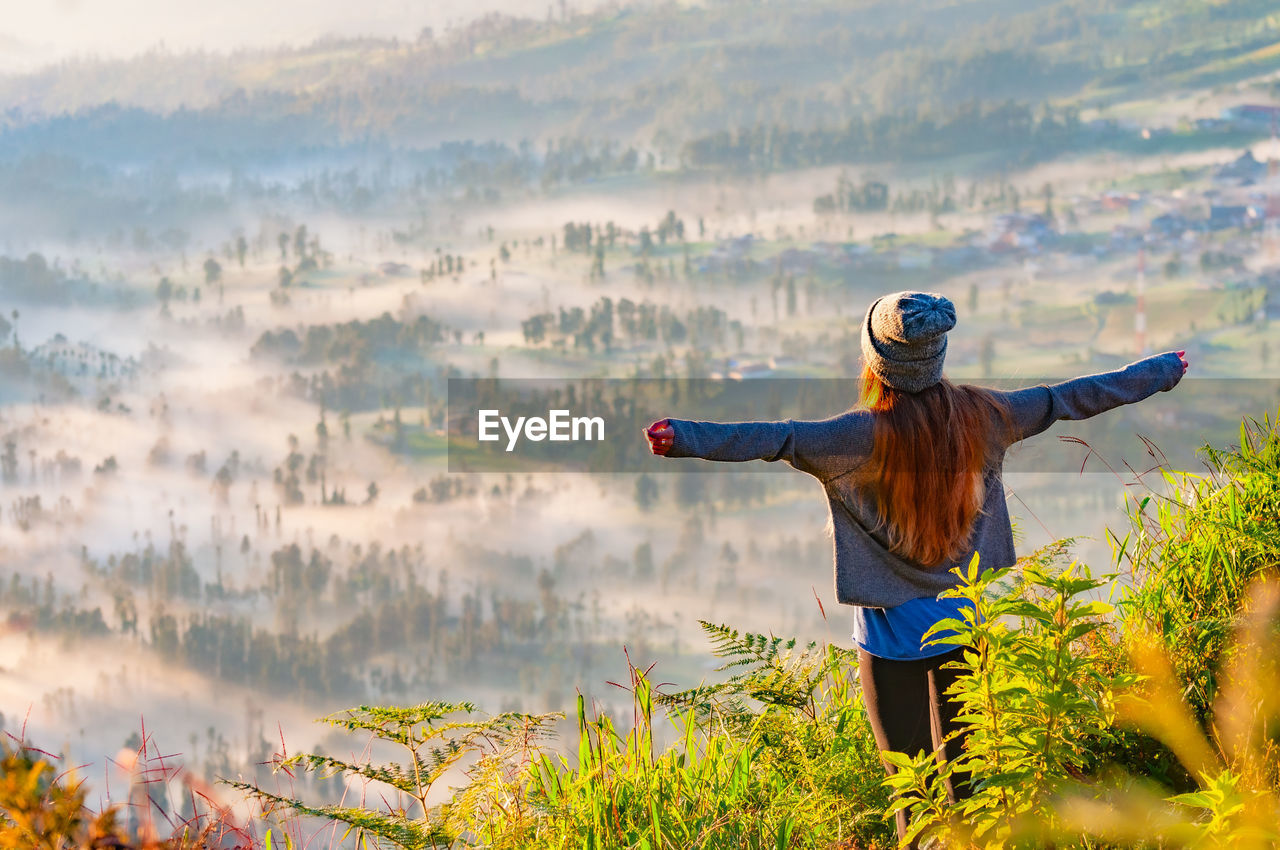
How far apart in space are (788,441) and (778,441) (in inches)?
1.7

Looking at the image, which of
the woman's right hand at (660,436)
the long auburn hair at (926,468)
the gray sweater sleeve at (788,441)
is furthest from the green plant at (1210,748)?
the woman's right hand at (660,436)

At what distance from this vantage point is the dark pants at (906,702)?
147 inches

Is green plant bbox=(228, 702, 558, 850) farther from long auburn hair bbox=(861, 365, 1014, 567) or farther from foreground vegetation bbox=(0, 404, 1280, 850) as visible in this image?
long auburn hair bbox=(861, 365, 1014, 567)

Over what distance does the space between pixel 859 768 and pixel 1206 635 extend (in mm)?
1492

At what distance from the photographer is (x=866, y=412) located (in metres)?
3.69

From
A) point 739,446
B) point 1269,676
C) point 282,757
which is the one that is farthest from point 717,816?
point 1269,676

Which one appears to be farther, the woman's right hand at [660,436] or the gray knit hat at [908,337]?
the gray knit hat at [908,337]

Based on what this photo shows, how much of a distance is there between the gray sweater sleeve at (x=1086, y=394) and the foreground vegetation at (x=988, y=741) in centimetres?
60

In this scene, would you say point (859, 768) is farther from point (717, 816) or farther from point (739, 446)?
point (739, 446)


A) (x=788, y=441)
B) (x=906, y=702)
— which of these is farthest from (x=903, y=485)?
(x=906, y=702)

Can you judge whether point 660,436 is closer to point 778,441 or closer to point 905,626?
point 778,441

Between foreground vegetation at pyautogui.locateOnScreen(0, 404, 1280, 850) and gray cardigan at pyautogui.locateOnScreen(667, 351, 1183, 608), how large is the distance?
257mm

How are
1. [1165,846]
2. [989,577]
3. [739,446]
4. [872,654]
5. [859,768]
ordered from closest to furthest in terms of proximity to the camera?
[989,577], [1165,846], [739,446], [872,654], [859,768]

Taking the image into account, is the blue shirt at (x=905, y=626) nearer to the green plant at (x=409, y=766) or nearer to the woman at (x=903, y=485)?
the woman at (x=903, y=485)
